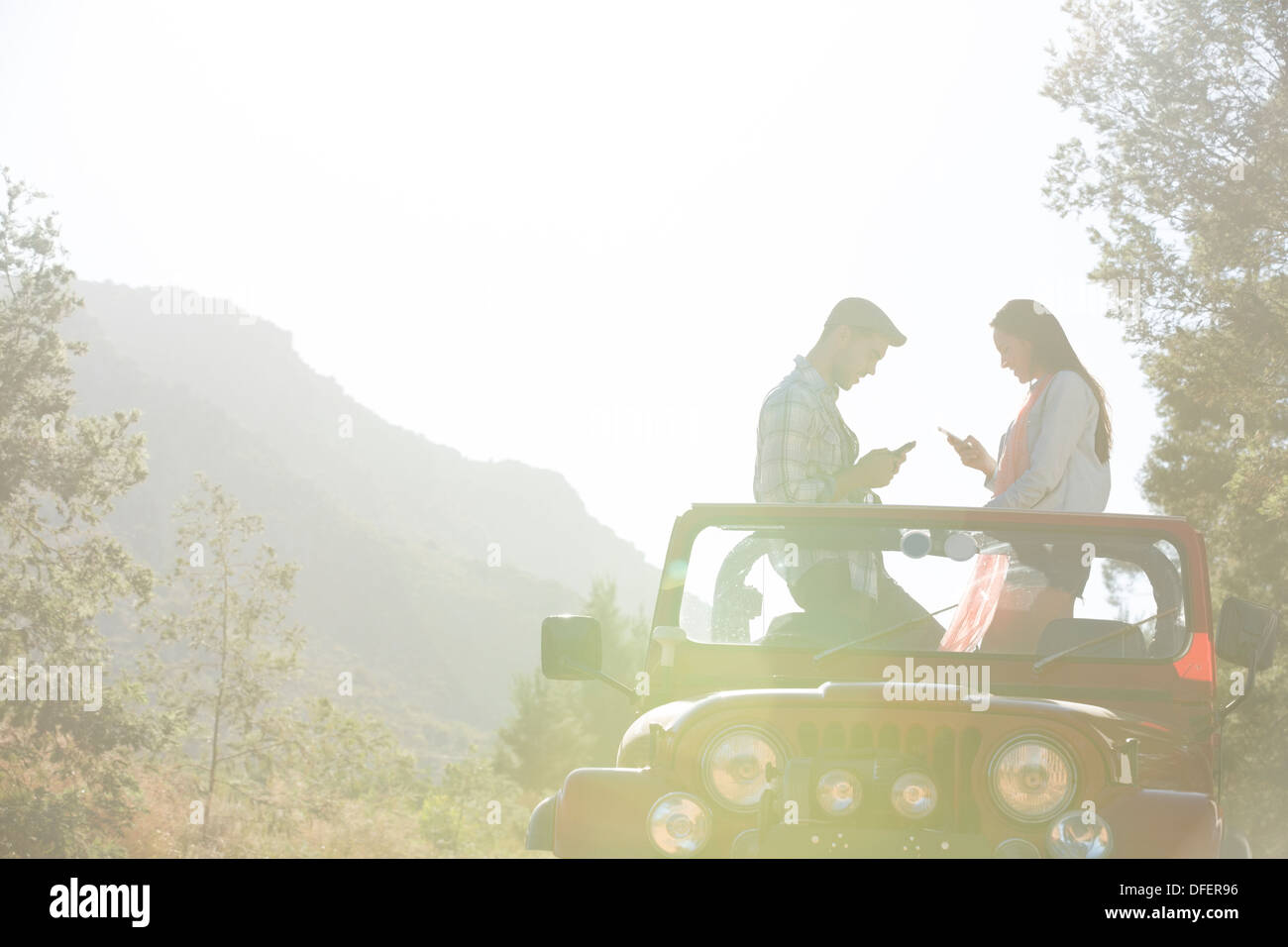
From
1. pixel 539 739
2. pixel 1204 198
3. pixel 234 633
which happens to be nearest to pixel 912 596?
pixel 1204 198

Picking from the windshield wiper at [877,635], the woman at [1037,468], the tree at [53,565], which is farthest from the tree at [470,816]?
the windshield wiper at [877,635]

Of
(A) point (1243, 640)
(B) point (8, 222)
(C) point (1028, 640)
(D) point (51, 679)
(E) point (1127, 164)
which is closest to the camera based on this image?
(A) point (1243, 640)

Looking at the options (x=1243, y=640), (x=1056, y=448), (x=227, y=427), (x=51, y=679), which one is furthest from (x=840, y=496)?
(x=227, y=427)

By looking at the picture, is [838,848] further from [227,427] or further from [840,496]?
[227,427]

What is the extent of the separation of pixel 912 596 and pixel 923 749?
1.35 m

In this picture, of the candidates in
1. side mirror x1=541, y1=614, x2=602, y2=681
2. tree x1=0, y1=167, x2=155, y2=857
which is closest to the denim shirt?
side mirror x1=541, y1=614, x2=602, y2=681

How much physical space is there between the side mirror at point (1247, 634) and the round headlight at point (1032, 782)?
1157mm

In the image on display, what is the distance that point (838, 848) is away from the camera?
337cm

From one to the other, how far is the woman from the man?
276mm

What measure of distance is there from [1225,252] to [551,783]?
185 feet

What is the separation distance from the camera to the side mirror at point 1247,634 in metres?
4.34

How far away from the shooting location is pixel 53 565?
25984mm

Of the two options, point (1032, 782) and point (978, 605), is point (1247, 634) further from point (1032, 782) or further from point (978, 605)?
point (1032, 782)

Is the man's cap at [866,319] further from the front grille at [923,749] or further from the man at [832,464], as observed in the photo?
the front grille at [923,749]
